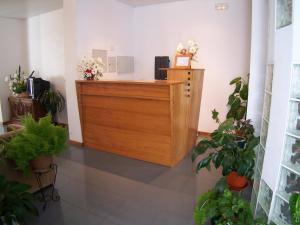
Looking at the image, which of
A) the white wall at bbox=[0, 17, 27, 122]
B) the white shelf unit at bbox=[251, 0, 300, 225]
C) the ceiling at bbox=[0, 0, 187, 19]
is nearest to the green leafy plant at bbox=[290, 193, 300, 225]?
the white shelf unit at bbox=[251, 0, 300, 225]

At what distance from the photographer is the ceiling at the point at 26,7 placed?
4.68 metres

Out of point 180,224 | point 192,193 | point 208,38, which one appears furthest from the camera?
point 208,38

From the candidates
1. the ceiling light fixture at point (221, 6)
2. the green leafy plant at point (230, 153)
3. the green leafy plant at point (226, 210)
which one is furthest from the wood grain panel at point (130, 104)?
the ceiling light fixture at point (221, 6)

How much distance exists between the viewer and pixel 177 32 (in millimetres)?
5043

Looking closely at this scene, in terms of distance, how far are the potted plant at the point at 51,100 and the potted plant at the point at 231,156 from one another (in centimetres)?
424

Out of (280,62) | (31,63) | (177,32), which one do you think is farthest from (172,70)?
(31,63)

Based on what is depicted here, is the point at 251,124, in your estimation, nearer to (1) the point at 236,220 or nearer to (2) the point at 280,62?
(2) the point at 280,62

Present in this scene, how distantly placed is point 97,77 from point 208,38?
7.78 ft

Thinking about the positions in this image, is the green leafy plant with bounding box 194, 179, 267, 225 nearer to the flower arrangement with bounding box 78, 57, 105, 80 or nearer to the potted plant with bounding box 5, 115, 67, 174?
the potted plant with bounding box 5, 115, 67, 174

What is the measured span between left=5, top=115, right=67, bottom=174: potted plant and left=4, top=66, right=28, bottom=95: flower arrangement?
3.86 m

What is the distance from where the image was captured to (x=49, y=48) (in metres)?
5.75

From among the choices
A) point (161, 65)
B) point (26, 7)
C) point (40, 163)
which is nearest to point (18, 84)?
point (26, 7)

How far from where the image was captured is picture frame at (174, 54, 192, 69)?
3.65 m

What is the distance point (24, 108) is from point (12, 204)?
4408 mm
